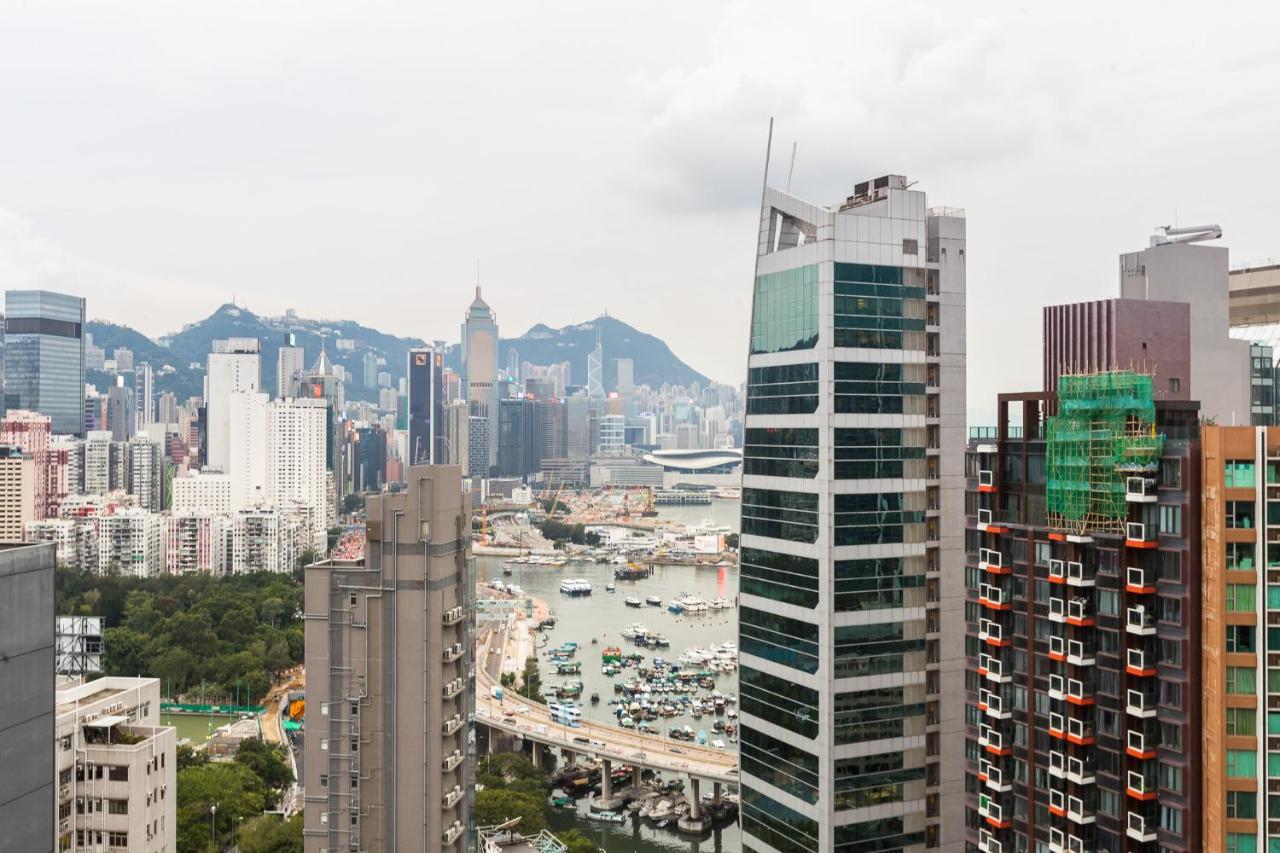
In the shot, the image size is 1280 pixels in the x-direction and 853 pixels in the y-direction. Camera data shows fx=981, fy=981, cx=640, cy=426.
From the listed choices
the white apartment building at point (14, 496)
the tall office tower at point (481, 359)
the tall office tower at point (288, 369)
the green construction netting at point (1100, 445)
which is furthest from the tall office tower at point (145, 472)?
the green construction netting at point (1100, 445)

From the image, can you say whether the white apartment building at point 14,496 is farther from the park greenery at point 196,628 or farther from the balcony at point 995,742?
the balcony at point 995,742

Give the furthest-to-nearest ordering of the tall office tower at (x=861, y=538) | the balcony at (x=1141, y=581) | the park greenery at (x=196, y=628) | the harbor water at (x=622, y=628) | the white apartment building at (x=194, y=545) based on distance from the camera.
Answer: the white apartment building at (x=194, y=545) → the park greenery at (x=196, y=628) → the harbor water at (x=622, y=628) → the tall office tower at (x=861, y=538) → the balcony at (x=1141, y=581)

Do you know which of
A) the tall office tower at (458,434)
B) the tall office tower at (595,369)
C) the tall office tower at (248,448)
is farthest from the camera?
the tall office tower at (595,369)

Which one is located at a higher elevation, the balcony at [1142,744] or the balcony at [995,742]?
the balcony at [1142,744]

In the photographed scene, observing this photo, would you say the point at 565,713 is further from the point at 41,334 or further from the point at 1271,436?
the point at 41,334

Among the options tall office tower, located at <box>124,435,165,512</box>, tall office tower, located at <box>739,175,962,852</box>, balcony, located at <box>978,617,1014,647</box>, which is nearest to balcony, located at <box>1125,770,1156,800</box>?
balcony, located at <box>978,617,1014,647</box>

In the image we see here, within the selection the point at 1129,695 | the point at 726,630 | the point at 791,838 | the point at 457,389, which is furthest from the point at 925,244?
the point at 457,389

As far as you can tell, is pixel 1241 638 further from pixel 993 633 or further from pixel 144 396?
pixel 144 396

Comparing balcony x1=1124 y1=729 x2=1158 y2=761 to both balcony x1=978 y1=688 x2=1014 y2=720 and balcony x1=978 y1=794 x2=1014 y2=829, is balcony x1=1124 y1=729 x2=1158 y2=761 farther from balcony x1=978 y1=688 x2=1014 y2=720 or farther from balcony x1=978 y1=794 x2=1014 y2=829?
balcony x1=978 y1=794 x2=1014 y2=829
